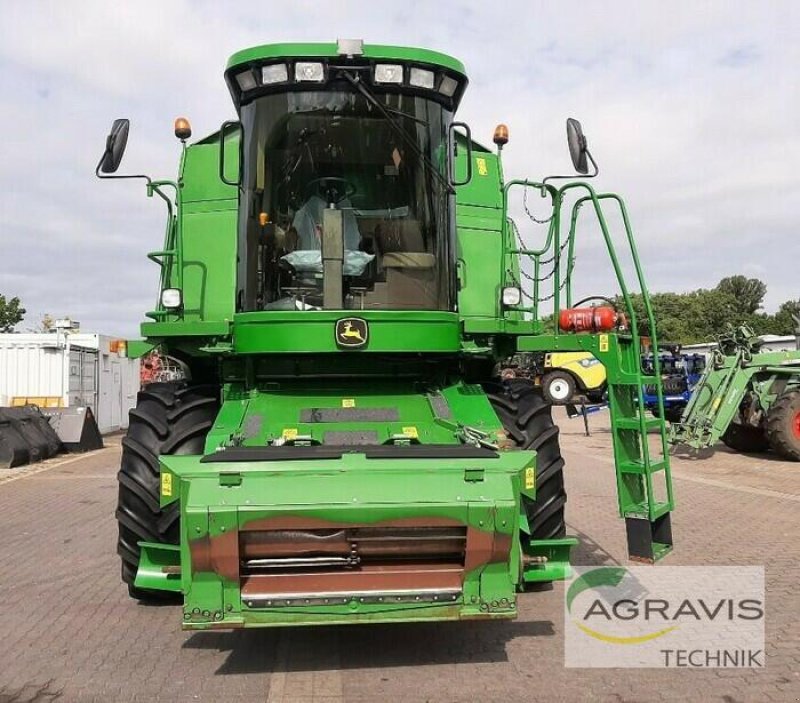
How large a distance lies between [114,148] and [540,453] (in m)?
3.32

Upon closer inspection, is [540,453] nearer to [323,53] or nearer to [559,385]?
[323,53]

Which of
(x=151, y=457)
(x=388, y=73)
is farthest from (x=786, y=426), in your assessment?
(x=151, y=457)

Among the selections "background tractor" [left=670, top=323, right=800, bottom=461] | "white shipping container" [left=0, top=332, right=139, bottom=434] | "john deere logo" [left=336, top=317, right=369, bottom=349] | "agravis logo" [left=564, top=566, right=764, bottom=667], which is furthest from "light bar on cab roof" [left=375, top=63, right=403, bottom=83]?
"white shipping container" [left=0, top=332, right=139, bottom=434]

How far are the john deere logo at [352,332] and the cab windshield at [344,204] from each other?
258 mm

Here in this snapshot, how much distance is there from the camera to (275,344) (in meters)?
4.93

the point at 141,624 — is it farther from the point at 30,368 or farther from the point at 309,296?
the point at 30,368

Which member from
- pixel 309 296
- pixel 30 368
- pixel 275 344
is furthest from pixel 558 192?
pixel 30 368

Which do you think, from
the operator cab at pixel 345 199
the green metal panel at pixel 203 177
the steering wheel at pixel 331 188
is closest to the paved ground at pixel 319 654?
the operator cab at pixel 345 199

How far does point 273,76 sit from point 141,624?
3.51 m

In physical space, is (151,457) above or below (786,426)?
above

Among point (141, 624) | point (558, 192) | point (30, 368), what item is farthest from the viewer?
point (30, 368)

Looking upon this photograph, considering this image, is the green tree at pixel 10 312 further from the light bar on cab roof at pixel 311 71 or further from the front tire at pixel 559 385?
the light bar on cab roof at pixel 311 71

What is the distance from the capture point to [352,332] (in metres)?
4.91

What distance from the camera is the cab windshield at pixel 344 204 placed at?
518 centimetres
